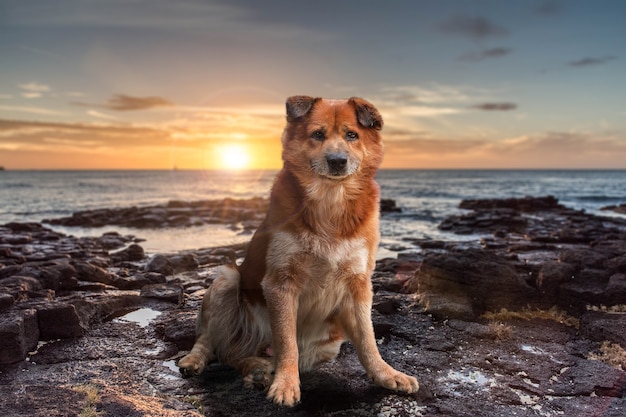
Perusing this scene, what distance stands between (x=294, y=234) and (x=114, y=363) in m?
2.47

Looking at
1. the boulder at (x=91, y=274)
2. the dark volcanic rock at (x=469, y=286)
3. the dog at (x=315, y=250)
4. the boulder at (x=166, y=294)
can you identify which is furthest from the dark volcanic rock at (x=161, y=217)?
the dog at (x=315, y=250)

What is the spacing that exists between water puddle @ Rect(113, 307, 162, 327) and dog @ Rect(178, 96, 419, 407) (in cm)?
217

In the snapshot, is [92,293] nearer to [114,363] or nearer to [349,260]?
[114,363]

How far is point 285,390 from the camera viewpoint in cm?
383

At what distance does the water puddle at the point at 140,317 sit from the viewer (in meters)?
6.32

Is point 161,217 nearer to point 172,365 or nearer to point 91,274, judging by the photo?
point 91,274

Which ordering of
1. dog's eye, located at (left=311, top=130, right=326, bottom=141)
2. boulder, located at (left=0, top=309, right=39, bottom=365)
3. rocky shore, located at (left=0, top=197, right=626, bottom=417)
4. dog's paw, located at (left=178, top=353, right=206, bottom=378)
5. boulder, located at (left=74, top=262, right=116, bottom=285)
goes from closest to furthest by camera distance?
1. rocky shore, located at (left=0, top=197, right=626, bottom=417)
2. dog's eye, located at (left=311, top=130, right=326, bottom=141)
3. dog's paw, located at (left=178, top=353, right=206, bottom=378)
4. boulder, located at (left=0, top=309, right=39, bottom=365)
5. boulder, located at (left=74, top=262, right=116, bottom=285)

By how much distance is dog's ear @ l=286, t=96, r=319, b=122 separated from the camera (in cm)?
418

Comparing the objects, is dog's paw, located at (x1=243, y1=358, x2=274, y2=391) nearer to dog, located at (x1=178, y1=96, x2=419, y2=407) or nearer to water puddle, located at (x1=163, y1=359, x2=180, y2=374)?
dog, located at (x1=178, y1=96, x2=419, y2=407)

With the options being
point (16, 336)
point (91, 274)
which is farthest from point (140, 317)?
point (91, 274)

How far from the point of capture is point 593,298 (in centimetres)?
668

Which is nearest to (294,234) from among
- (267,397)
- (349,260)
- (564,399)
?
(349,260)

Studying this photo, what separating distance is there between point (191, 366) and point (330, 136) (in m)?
2.53

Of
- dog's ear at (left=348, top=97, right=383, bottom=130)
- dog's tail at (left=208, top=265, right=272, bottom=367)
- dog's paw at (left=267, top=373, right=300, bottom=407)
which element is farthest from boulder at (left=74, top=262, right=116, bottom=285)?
dog's ear at (left=348, top=97, right=383, bottom=130)
